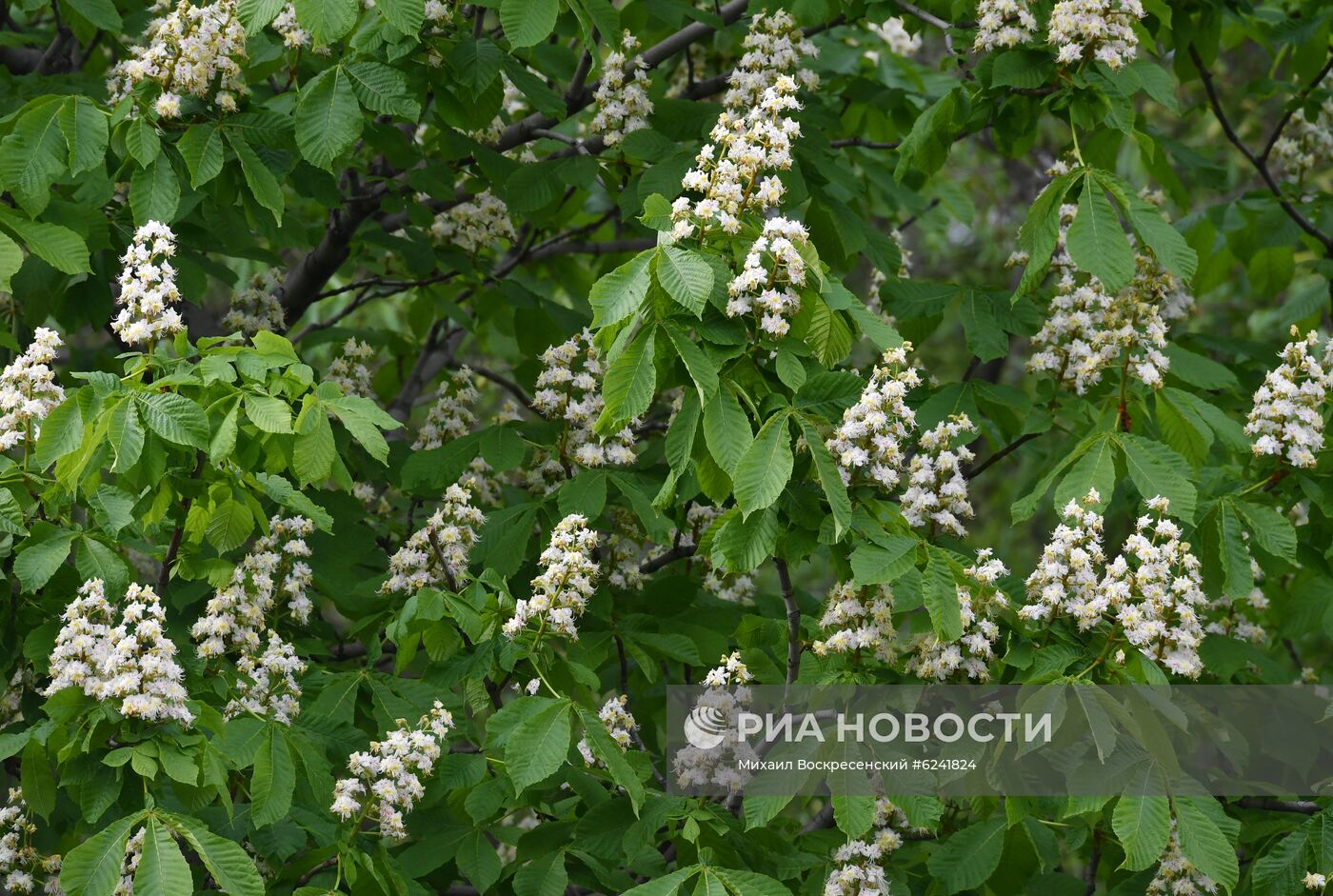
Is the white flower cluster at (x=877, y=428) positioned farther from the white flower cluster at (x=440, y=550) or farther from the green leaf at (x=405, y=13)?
the green leaf at (x=405, y=13)

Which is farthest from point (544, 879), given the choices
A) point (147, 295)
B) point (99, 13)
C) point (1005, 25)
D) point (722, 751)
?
point (99, 13)

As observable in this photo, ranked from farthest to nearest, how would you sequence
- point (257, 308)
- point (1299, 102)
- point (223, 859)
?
point (1299, 102)
point (257, 308)
point (223, 859)

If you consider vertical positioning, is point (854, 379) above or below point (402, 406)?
above

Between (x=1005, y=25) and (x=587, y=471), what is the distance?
1.61 meters

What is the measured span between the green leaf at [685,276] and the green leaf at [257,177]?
1.31 m

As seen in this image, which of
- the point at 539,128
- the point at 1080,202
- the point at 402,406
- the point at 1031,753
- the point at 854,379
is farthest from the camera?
the point at 402,406

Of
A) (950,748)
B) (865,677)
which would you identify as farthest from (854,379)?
(950,748)

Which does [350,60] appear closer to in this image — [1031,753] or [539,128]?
[539,128]

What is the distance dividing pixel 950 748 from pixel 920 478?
1.91 feet

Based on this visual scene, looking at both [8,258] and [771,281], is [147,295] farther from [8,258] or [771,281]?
[771,281]

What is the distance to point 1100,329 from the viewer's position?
4.25 meters

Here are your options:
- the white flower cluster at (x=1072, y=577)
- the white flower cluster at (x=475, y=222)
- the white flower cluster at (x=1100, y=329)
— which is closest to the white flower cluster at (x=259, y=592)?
the white flower cluster at (x=475, y=222)

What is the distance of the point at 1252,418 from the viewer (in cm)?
372

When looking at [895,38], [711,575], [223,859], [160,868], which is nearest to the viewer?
[160,868]
